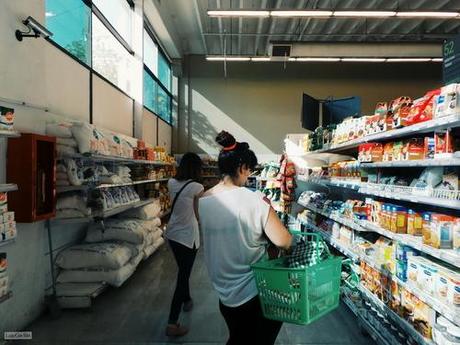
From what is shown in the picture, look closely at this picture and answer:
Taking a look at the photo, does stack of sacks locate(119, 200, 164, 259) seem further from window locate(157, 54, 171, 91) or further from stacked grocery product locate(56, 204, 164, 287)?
window locate(157, 54, 171, 91)

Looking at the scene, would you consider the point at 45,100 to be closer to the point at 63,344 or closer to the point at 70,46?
the point at 70,46

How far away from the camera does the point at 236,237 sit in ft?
6.28

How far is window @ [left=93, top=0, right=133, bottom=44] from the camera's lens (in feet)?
21.3

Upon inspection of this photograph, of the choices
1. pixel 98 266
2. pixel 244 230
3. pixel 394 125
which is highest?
pixel 394 125

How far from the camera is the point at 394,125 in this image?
2979mm

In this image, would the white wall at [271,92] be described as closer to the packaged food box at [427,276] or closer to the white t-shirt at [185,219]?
the white t-shirt at [185,219]

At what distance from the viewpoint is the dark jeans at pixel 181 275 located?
10.8 feet

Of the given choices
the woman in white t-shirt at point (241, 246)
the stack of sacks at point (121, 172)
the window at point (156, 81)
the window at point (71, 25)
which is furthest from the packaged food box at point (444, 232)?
the window at point (156, 81)

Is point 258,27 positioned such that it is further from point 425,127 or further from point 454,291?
point 454,291

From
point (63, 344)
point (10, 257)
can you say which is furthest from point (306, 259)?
point (10, 257)

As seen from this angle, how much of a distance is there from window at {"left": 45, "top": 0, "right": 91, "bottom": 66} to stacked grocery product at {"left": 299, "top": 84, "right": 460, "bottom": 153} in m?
3.51

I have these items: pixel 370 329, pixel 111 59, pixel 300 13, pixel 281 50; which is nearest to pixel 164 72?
pixel 281 50

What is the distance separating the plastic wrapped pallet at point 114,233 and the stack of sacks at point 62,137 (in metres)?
1.21

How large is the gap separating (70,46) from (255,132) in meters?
8.46
